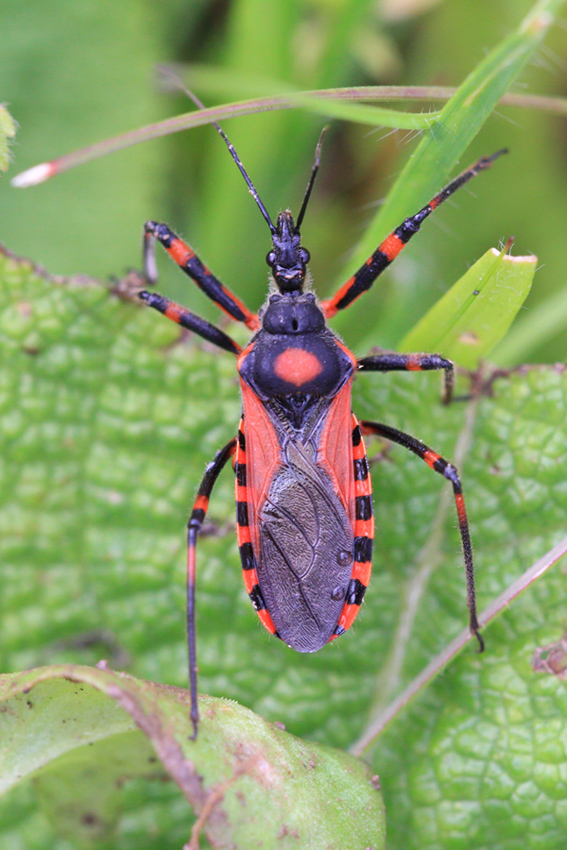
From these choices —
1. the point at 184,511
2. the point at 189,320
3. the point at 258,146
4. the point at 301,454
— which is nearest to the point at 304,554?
the point at 301,454

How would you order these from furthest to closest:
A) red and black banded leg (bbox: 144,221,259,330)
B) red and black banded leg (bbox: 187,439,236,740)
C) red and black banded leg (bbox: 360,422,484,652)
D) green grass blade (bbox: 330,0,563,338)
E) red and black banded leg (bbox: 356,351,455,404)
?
red and black banded leg (bbox: 144,221,259,330) < red and black banded leg (bbox: 356,351,455,404) < red and black banded leg (bbox: 360,422,484,652) < green grass blade (bbox: 330,0,563,338) < red and black banded leg (bbox: 187,439,236,740)

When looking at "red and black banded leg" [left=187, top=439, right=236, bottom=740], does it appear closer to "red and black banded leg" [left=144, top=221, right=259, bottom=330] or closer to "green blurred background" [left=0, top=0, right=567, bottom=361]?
"red and black banded leg" [left=144, top=221, right=259, bottom=330]

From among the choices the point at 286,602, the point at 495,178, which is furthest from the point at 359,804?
the point at 495,178

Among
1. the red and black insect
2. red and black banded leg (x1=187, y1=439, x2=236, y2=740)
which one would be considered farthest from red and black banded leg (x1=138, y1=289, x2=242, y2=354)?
red and black banded leg (x1=187, y1=439, x2=236, y2=740)

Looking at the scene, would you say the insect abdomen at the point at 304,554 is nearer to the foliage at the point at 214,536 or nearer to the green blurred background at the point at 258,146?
the foliage at the point at 214,536

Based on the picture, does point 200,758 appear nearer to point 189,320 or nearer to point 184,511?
point 184,511

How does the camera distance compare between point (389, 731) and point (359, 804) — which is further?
point (389, 731)

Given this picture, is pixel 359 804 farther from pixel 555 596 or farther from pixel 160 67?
pixel 160 67
